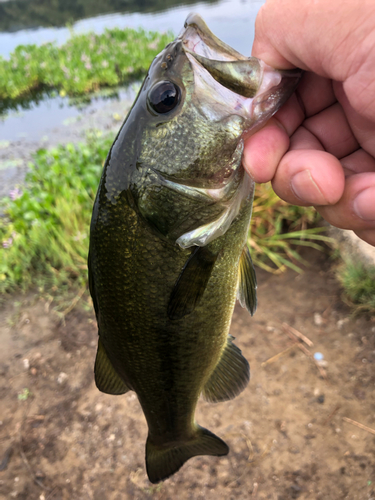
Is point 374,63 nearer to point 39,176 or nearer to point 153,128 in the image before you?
point 153,128

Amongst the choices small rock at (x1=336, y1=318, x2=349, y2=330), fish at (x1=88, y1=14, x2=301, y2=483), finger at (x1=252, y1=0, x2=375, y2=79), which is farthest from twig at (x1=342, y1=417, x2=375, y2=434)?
finger at (x1=252, y1=0, x2=375, y2=79)

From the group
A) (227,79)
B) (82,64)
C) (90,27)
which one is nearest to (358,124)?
(227,79)

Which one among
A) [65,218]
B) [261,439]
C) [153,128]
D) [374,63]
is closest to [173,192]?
[153,128]

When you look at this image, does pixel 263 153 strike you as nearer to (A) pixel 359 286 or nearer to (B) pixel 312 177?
(B) pixel 312 177

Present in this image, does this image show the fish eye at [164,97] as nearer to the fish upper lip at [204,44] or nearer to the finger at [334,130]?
the fish upper lip at [204,44]

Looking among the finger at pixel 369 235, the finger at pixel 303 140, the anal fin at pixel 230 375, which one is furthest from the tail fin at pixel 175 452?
the finger at pixel 303 140

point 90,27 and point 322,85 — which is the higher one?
point 322,85
